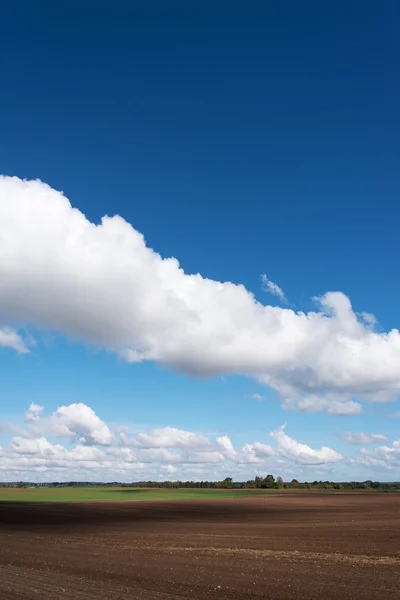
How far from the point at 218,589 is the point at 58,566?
10364mm

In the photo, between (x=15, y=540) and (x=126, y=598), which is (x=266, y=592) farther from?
(x=15, y=540)

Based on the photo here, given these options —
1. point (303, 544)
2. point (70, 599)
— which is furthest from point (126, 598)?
point (303, 544)

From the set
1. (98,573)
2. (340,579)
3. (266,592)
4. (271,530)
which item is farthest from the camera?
(271,530)

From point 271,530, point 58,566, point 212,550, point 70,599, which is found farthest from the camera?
point 271,530

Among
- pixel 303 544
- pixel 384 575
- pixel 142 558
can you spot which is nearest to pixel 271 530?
pixel 303 544

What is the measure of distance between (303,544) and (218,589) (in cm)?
1749

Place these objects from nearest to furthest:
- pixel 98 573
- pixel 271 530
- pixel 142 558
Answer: pixel 98 573, pixel 142 558, pixel 271 530

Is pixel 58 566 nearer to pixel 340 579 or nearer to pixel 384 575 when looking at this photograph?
pixel 340 579

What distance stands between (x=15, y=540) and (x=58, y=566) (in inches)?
657

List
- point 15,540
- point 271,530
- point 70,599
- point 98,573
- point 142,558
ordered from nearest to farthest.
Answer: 1. point 70,599
2. point 98,573
3. point 142,558
4. point 15,540
5. point 271,530

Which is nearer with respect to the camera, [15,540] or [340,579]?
[340,579]

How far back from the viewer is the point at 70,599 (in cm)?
1912

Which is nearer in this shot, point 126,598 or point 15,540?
point 126,598

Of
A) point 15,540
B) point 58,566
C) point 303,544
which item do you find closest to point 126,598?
point 58,566
